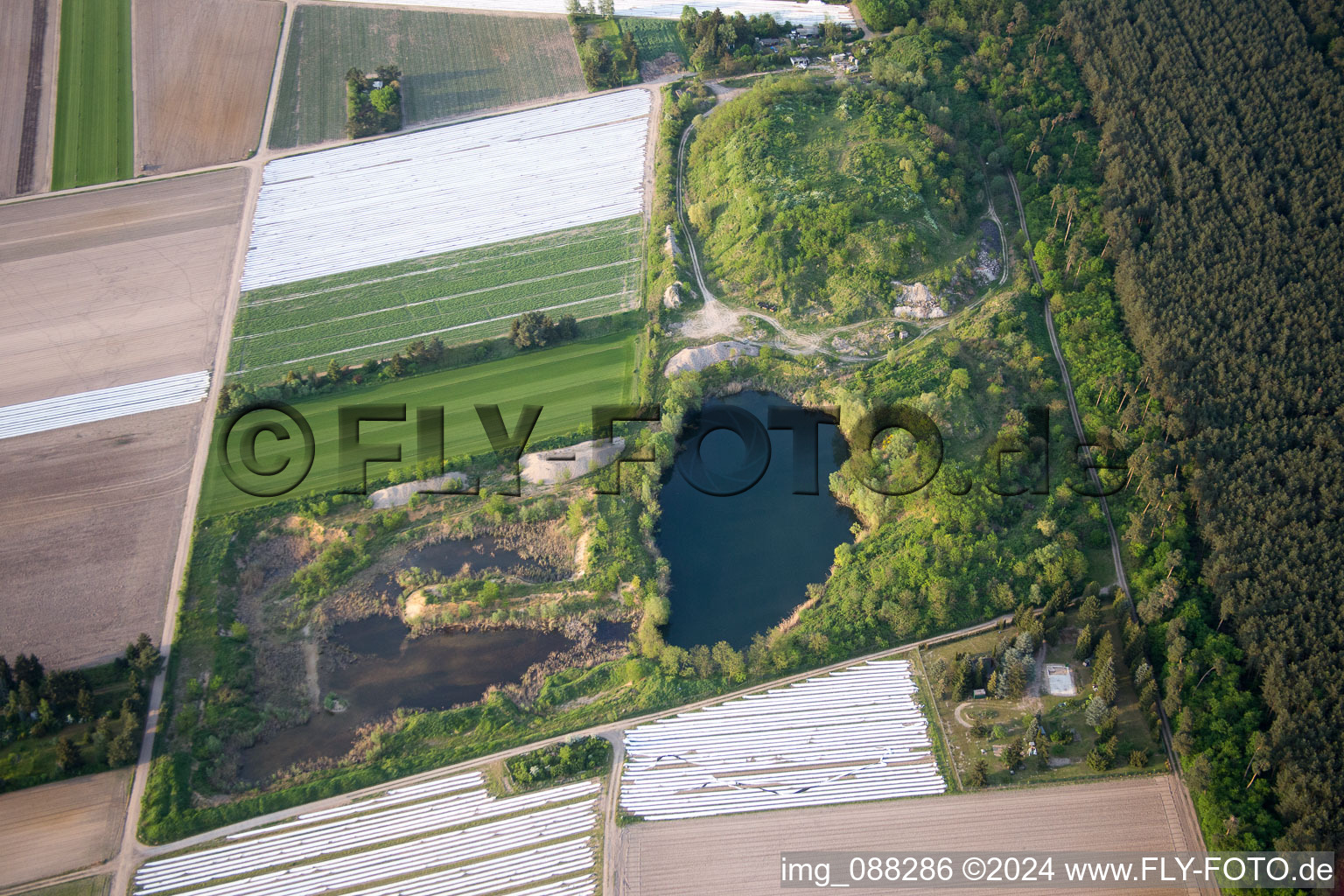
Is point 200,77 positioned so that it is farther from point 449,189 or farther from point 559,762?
point 559,762

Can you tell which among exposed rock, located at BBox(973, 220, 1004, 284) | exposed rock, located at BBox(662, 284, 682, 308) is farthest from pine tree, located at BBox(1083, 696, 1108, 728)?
exposed rock, located at BBox(662, 284, 682, 308)

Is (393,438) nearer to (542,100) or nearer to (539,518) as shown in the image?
(539,518)

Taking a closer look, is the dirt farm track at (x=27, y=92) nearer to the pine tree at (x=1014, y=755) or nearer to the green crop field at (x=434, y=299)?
the green crop field at (x=434, y=299)

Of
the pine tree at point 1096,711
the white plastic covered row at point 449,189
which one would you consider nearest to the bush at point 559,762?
the pine tree at point 1096,711

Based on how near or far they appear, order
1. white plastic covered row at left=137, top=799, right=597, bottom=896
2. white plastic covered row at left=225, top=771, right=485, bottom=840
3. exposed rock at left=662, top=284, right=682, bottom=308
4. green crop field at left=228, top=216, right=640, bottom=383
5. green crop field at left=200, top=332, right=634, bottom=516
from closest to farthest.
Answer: white plastic covered row at left=137, top=799, right=597, bottom=896 → white plastic covered row at left=225, top=771, right=485, bottom=840 → green crop field at left=200, top=332, right=634, bottom=516 → green crop field at left=228, top=216, right=640, bottom=383 → exposed rock at left=662, top=284, right=682, bottom=308

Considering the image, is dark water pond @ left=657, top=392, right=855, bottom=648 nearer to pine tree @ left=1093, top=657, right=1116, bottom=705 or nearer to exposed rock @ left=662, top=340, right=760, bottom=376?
exposed rock @ left=662, top=340, right=760, bottom=376

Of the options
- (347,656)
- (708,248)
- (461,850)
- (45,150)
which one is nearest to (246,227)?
(45,150)

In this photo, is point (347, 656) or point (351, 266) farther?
point (351, 266)

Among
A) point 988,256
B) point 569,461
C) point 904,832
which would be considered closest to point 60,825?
point 569,461
